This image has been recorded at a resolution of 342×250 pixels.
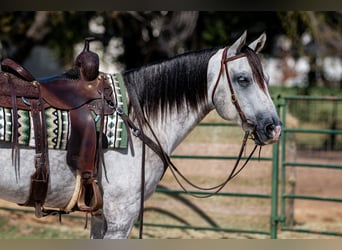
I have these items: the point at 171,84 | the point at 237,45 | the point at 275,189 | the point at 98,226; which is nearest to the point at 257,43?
the point at 237,45

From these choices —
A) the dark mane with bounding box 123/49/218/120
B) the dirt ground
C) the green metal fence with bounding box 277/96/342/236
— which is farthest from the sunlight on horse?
the dirt ground

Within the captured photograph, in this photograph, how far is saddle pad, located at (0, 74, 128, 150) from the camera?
3.48 metres

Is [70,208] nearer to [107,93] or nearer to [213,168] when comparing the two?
[107,93]

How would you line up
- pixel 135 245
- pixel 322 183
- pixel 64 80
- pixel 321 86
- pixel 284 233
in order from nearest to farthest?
1. pixel 135 245
2. pixel 64 80
3. pixel 284 233
4. pixel 322 183
5. pixel 321 86

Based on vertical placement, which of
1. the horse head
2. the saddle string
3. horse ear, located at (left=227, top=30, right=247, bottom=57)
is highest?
horse ear, located at (left=227, top=30, right=247, bottom=57)

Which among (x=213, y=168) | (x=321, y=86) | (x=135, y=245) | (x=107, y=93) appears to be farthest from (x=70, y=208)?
(x=321, y=86)

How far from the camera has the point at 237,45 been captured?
376 cm

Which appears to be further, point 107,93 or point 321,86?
point 321,86

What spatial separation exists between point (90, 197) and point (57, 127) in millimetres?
446

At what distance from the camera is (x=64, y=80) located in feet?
12.4

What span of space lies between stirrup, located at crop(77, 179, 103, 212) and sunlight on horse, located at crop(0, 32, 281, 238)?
66 millimetres

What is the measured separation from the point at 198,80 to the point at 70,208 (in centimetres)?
109

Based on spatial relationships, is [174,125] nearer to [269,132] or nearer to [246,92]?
[246,92]

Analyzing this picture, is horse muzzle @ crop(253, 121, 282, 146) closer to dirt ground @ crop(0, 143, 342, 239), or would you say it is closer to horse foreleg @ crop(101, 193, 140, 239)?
horse foreleg @ crop(101, 193, 140, 239)
